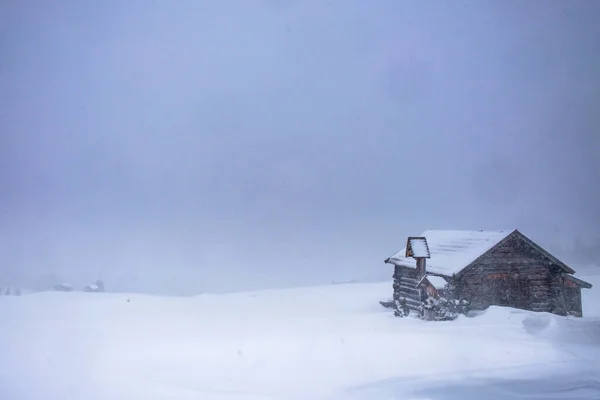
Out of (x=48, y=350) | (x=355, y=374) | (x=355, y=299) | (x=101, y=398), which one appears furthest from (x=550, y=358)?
(x=48, y=350)

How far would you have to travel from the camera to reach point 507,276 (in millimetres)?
8977

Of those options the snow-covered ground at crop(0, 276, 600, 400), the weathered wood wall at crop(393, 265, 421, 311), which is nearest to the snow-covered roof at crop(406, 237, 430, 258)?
the weathered wood wall at crop(393, 265, 421, 311)

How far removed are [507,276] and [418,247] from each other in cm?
199

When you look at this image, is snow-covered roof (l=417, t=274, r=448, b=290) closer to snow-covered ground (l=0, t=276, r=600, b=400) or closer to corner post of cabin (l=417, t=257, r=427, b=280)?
corner post of cabin (l=417, t=257, r=427, b=280)

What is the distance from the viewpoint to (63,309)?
28.5ft

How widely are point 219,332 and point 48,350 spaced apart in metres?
2.87

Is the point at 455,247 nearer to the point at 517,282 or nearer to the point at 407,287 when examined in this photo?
the point at 517,282

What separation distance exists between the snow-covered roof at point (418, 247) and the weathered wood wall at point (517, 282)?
97 centimetres

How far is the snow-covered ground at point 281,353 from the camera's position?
19.6ft

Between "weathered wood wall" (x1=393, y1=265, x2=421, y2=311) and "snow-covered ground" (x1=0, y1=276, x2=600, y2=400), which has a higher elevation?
"weathered wood wall" (x1=393, y1=265, x2=421, y2=311)

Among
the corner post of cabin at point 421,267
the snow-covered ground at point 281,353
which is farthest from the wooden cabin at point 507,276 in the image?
the snow-covered ground at point 281,353

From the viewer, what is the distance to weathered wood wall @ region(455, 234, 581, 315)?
28.7 feet

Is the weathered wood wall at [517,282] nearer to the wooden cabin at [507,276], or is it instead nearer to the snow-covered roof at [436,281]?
the wooden cabin at [507,276]

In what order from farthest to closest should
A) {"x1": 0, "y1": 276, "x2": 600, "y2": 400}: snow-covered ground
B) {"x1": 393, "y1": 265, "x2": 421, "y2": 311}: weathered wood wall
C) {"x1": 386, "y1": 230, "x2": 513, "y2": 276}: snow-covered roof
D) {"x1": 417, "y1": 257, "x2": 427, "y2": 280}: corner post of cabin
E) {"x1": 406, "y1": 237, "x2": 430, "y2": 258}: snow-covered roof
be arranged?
{"x1": 393, "y1": 265, "x2": 421, "y2": 311}: weathered wood wall < {"x1": 417, "y1": 257, "x2": 427, "y2": 280}: corner post of cabin < {"x1": 406, "y1": 237, "x2": 430, "y2": 258}: snow-covered roof < {"x1": 386, "y1": 230, "x2": 513, "y2": 276}: snow-covered roof < {"x1": 0, "y1": 276, "x2": 600, "y2": 400}: snow-covered ground
